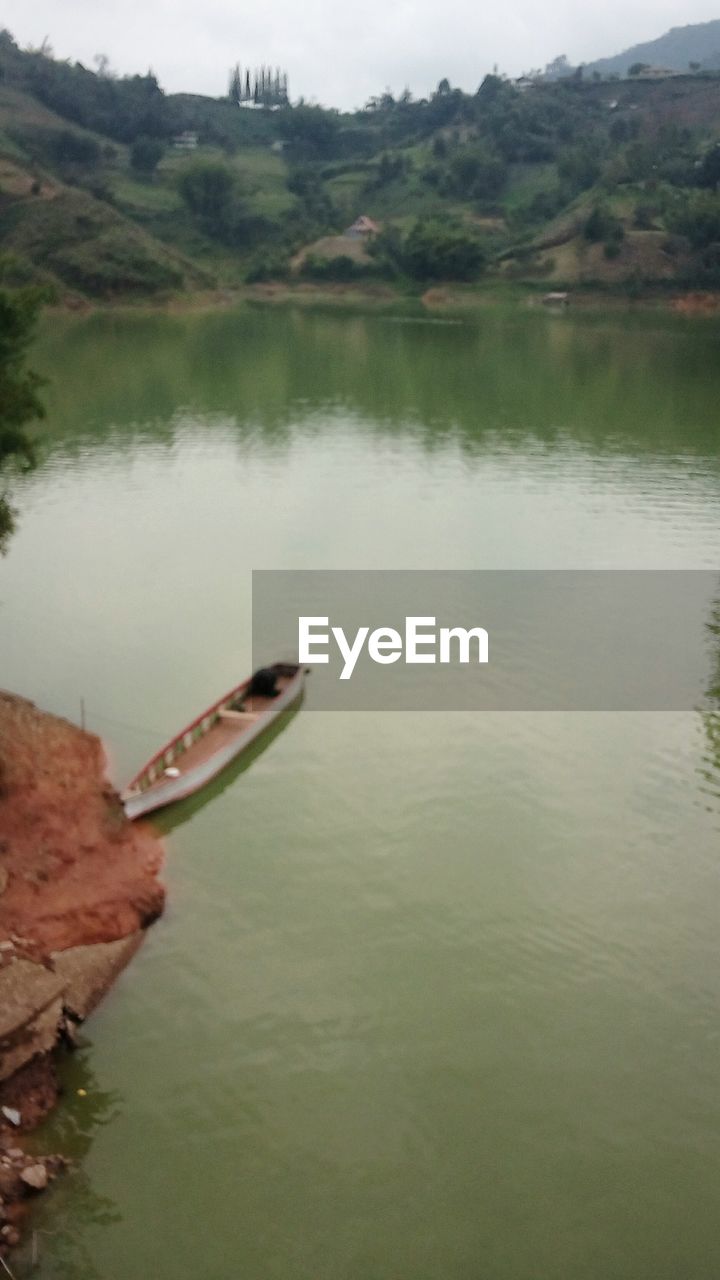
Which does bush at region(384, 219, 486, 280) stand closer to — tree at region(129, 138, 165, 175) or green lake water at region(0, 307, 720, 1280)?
tree at region(129, 138, 165, 175)

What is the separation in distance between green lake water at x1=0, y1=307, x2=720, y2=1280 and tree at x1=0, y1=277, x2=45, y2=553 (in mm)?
4720

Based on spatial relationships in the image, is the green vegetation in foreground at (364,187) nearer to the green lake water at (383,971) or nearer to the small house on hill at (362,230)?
the small house on hill at (362,230)

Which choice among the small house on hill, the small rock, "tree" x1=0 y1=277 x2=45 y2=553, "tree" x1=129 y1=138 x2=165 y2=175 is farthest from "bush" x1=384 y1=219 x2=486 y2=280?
the small rock

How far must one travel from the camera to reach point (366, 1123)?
1042 centimetres

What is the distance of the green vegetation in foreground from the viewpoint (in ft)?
317

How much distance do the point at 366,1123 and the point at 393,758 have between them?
7.63m

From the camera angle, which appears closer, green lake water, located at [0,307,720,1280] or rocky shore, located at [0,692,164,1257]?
green lake water, located at [0,307,720,1280]

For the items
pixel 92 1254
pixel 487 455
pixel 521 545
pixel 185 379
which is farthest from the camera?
pixel 185 379

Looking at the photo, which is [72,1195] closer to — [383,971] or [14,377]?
[383,971]

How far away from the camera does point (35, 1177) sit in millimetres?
9383

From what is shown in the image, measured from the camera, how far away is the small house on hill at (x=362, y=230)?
11450 cm

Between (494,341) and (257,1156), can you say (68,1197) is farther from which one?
(494,341)

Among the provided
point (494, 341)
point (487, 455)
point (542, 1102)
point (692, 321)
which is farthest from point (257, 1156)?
point (692, 321)

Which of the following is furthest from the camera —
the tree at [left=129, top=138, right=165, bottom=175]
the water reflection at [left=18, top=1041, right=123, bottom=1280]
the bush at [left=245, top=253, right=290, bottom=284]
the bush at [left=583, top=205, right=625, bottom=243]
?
the tree at [left=129, top=138, right=165, bottom=175]
